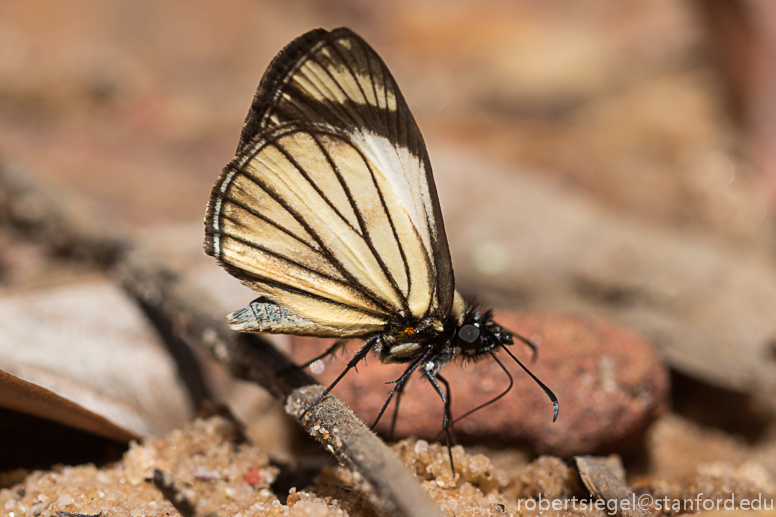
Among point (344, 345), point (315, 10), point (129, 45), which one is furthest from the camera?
point (315, 10)

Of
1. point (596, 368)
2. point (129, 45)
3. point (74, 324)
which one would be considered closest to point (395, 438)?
point (596, 368)

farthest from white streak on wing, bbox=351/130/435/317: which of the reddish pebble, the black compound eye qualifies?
the reddish pebble

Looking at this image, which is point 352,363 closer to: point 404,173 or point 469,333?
point 469,333

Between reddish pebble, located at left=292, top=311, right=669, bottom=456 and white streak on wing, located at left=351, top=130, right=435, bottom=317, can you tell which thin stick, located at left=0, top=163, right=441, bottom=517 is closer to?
reddish pebble, located at left=292, top=311, right=669, bottom=456

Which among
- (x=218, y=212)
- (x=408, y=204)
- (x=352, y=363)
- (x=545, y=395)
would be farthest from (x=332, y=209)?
(x=545, y=395)

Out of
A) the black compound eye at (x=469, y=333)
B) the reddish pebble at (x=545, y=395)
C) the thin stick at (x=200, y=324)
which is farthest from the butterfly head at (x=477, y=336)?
the thin stick at (x=200, y=324)

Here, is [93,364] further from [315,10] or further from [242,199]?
[315,10]
